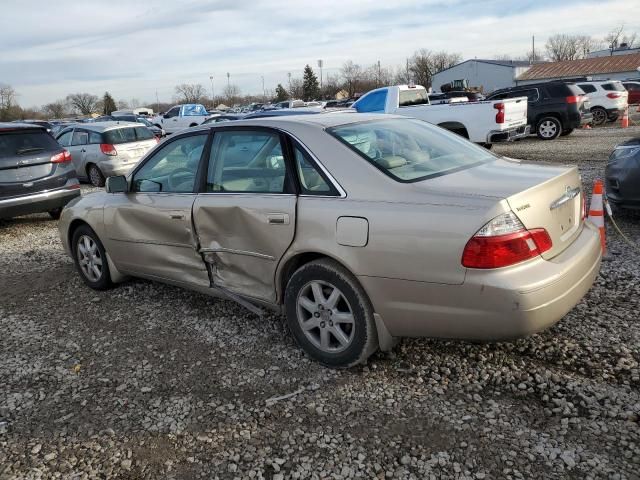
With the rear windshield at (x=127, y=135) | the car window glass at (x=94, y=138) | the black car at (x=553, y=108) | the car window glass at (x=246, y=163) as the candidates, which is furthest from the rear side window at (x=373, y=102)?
the car window glass at (x=246, y=163)

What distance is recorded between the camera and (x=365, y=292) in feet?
10.3

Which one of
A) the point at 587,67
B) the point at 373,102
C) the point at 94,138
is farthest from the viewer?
the point at 587,67

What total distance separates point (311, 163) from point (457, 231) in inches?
43.1

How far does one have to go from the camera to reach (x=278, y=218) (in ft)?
11.3

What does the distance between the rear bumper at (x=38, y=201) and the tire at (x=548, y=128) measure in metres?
14.4

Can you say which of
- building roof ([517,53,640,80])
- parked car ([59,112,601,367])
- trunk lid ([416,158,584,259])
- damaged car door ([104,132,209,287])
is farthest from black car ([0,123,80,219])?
building roof ([517,53,640,80])

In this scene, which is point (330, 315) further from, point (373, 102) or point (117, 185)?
point (373, 102)

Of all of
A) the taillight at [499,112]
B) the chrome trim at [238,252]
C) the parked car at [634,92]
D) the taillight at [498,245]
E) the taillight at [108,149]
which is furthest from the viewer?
the parked car at [634,92]

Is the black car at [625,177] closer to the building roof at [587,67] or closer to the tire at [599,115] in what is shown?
the tire at [599,115]

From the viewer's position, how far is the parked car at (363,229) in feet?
9.17

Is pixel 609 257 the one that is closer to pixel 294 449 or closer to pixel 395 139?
pixel 395 139

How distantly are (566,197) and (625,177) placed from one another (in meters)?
3.01

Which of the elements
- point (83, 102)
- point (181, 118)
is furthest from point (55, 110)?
point (181, 118)

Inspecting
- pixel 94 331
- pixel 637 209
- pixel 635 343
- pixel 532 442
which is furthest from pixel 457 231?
pixel 637 209
